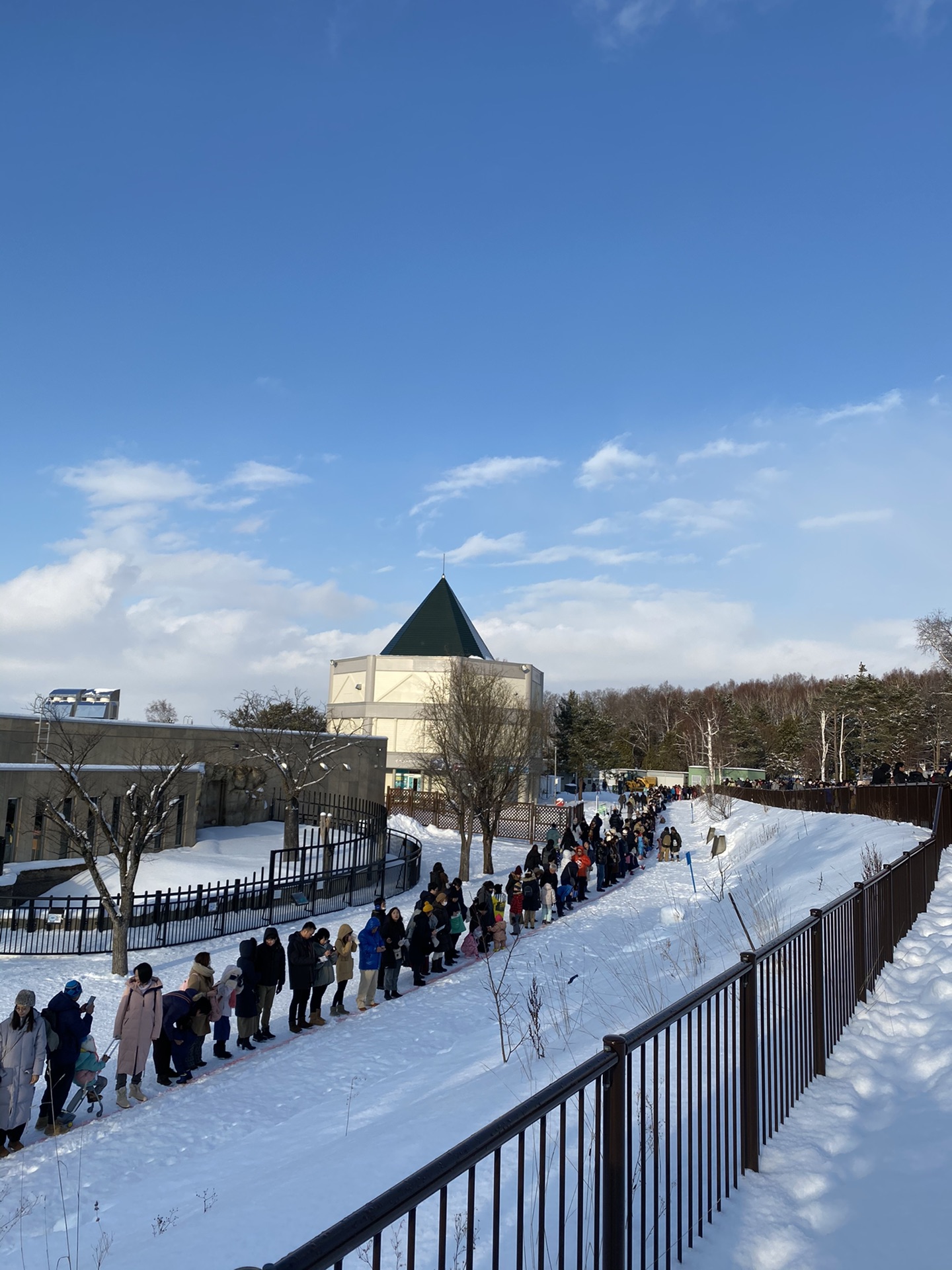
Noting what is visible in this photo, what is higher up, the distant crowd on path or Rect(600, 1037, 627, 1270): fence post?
Rect(600, 1037, 627, 1270): fence post

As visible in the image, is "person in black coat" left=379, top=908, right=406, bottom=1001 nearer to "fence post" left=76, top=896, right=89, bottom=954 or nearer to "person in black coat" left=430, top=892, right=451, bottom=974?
"person in black coat" left=430, top=892, right=451, bottom=974

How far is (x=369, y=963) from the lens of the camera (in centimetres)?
1209

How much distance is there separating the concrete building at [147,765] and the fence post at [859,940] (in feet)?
53.4

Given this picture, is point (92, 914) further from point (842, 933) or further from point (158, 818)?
point (842, 933)

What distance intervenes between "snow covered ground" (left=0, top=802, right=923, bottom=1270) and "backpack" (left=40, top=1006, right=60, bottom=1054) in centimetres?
76

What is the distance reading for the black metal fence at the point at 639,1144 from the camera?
7.84 ft

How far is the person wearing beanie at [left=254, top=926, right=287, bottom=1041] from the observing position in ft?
34.6

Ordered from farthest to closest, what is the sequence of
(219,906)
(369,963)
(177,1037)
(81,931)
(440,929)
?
(219,906)
(81,931)
(440,929)
(369,963)
(177,1037)

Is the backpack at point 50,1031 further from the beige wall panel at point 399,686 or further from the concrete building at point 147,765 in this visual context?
the beige wall panel at point 399,686

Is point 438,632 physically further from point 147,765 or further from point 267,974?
point 267,974

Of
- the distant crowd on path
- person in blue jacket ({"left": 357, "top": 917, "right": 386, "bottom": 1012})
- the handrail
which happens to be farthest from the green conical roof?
the handrail

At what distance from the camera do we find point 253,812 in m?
31.3

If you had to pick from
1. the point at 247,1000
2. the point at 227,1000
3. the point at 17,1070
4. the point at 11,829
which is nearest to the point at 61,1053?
the point at 17,1070

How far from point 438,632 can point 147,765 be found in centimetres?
4186
